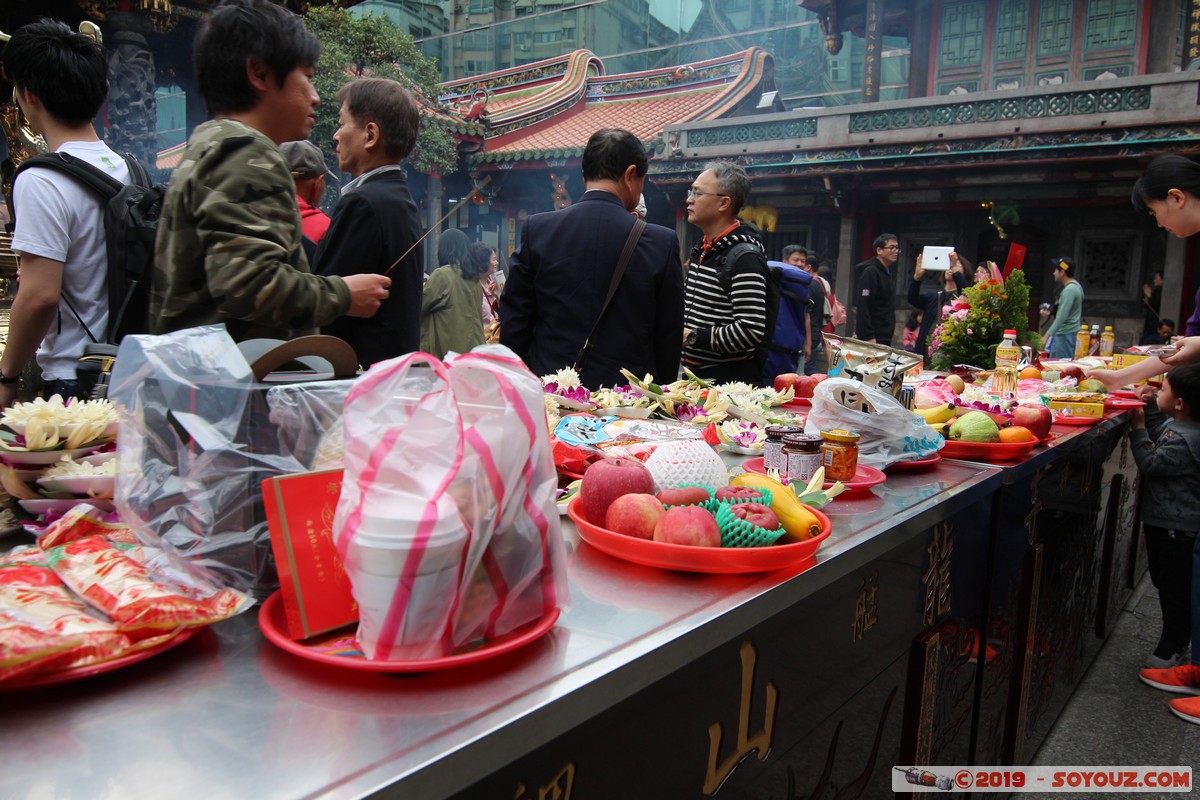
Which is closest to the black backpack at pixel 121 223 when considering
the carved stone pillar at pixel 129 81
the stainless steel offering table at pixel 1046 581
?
the stainless steel offering table at pixel 1046 581

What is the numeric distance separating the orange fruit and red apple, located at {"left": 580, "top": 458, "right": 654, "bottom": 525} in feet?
4.11

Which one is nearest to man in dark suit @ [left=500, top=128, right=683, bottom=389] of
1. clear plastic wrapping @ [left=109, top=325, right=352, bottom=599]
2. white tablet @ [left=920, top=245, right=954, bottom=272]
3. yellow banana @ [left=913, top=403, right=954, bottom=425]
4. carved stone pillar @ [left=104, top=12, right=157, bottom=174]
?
yellow banana @ [left=913, top=403, right=954, bottom=425]

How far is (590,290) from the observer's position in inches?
104

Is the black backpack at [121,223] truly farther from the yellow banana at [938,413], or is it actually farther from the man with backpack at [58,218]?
the yellow banana at [938,413]

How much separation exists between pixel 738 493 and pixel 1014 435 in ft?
4.03

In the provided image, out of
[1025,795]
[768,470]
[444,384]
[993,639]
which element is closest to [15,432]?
[444,384]

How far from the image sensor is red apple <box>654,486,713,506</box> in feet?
3.86

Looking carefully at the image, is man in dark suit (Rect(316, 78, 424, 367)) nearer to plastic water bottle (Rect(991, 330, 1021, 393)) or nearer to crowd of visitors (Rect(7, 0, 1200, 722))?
crowd of visitors (Rect(7, 0, 1200, 722))

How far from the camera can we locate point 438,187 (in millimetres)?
14062

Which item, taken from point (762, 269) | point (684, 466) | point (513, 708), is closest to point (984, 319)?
point (762, 269)

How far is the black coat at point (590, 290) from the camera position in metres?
2.64

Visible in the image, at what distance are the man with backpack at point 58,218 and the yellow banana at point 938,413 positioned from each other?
7.11 ft

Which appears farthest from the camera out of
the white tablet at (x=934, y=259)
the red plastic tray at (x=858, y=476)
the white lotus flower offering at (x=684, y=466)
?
the white tablet at (x=934, y=259)

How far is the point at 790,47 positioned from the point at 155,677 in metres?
26.9
